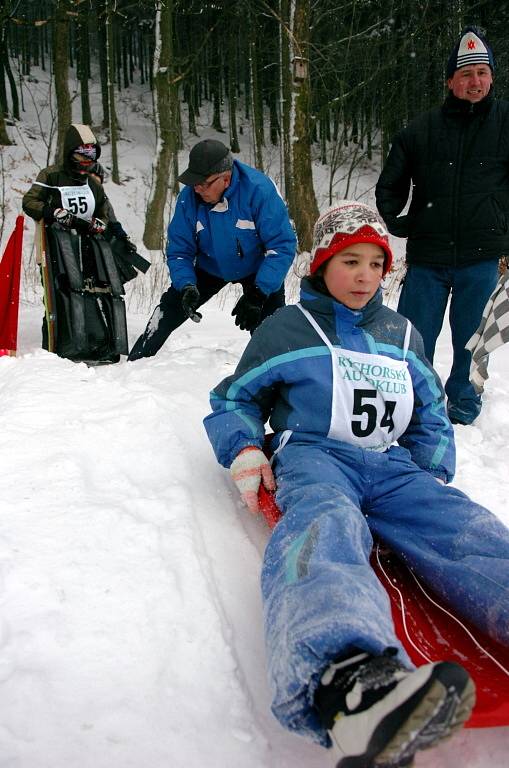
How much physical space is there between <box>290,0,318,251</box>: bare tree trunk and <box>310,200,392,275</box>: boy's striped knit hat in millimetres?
7419

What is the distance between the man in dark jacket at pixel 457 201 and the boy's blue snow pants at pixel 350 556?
158cm

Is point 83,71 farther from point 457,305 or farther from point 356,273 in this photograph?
point 356,273

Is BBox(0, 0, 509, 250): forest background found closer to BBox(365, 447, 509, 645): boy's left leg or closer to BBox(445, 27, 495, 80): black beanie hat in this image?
BBox(445, 27, 495, 80): black beanie hat

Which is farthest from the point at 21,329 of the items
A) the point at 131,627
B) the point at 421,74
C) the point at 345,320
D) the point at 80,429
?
the point at 421,74

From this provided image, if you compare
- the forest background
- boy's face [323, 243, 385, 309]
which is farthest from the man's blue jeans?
the forest background

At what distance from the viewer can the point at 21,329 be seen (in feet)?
18.1

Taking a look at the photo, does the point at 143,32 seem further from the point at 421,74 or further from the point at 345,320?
the point at 345,320

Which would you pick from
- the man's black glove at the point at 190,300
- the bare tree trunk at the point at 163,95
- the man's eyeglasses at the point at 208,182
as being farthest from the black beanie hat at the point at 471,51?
the bare tree trunk at the point at 163,95

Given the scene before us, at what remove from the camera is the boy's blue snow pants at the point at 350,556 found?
1167 mm

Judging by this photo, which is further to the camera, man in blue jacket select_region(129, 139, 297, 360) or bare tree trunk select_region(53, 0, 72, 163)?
bare tree trunk select_region(53, 0, 72, 163)

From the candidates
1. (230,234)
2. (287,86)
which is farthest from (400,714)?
(287,86)

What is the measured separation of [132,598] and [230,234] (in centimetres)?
252

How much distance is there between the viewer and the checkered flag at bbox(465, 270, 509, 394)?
2.67 meters

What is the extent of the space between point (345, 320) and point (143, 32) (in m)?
29.5
